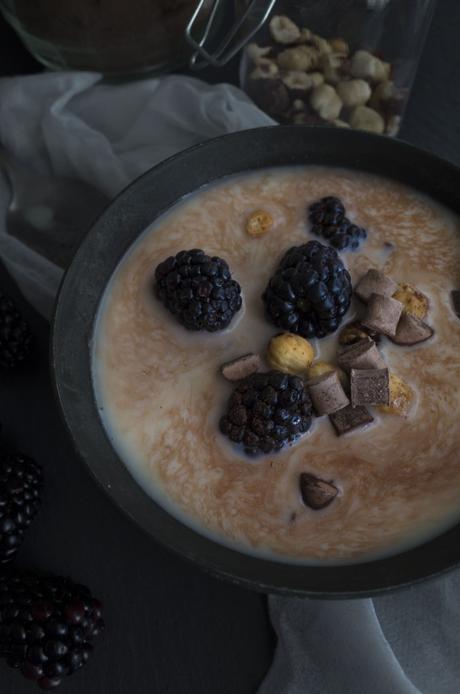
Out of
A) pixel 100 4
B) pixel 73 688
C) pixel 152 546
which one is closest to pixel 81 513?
pixel 152 546

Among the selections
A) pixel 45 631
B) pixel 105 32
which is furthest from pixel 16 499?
pixel 105 32

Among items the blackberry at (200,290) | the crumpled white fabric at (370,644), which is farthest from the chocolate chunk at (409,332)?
the crumpled white fabric at (370,644)

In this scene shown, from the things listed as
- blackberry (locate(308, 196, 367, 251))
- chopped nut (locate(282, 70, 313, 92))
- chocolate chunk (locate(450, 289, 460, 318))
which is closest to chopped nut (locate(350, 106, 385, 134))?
chopped nut (locate(282, 70, 313, 92))

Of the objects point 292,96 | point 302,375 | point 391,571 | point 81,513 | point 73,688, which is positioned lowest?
point 73,688

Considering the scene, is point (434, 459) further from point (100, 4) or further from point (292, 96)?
point (100, 4)

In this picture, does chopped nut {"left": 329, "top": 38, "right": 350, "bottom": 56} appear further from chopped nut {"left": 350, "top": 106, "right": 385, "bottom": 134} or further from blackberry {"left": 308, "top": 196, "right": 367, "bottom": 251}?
blackberry {"left": 308, "top": 196, "right": 367, "bottom": 251}

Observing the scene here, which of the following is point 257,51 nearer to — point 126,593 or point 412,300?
point 412,300
